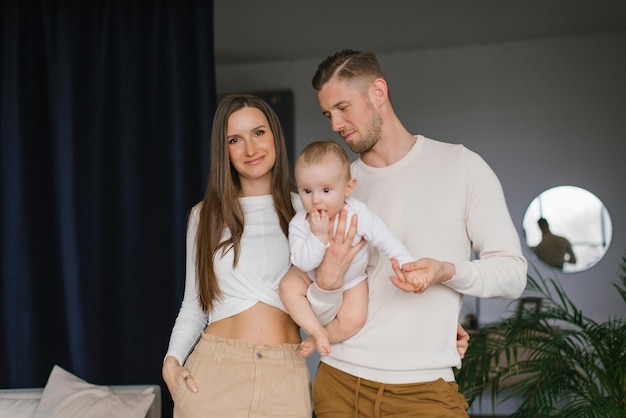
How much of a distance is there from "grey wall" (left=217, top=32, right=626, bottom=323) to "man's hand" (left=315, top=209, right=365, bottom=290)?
13.2ft

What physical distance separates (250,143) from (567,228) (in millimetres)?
4443

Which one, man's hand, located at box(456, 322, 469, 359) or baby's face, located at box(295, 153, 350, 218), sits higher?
baby's face, located at box(295, 153, 350, 218)

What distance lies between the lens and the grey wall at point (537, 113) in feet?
18.2

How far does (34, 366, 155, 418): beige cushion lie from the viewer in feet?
8.91

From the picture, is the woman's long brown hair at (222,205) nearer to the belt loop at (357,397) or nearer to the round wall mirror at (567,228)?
the belt loop at (357,397)

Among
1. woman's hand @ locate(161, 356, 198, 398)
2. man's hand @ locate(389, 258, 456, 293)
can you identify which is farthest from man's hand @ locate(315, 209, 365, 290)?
woman's hand @ locate(161, 356, 198, 398)

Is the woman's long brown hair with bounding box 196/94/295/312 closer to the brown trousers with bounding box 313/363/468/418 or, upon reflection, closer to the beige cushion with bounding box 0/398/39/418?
the brown trousers with bounding box 313/363/468/418

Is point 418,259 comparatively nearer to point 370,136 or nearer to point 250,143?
point 370,136

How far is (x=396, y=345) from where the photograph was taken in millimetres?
1746

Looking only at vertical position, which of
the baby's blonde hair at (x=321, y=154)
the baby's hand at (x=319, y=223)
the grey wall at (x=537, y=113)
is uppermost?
the grey wall at (x=537, y=113)

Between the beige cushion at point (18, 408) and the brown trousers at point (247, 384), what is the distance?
1.31m

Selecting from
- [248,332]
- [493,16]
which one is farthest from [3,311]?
[493,16]

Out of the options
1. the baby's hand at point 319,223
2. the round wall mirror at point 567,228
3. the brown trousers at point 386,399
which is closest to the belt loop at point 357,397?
the brown trousers at point 386,399

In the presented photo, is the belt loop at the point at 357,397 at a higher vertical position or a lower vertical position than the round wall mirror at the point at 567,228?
lower
